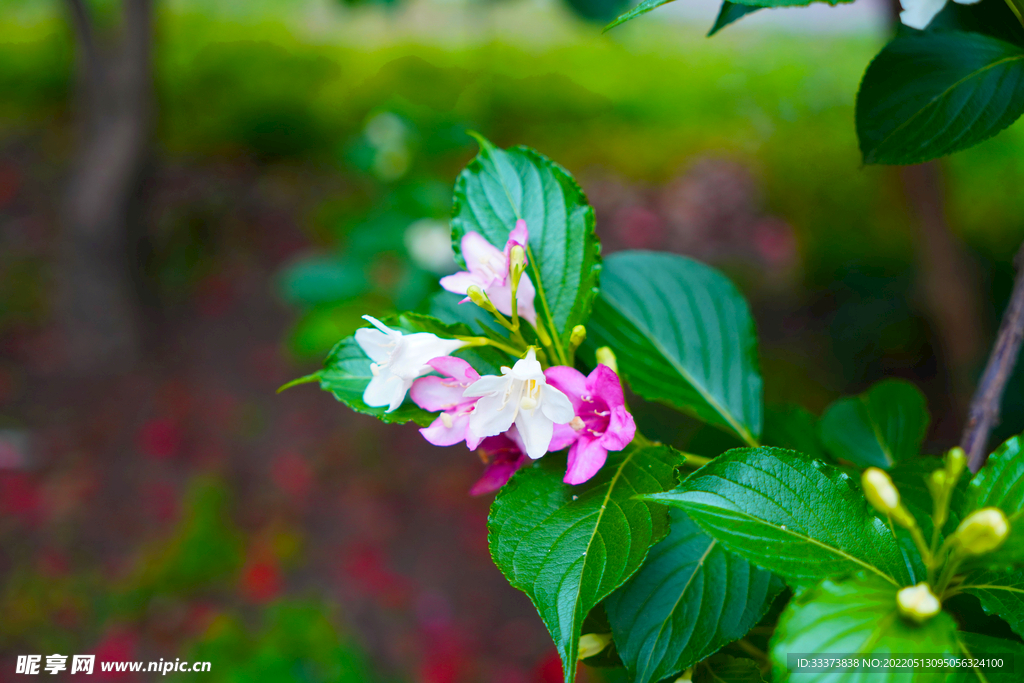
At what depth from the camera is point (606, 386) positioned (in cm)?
51

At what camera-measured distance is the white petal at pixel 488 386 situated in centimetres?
47

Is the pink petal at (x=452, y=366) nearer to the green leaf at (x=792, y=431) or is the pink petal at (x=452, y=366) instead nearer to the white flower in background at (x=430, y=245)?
the green leaf at (x=792, y=431)

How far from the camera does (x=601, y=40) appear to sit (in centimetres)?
345

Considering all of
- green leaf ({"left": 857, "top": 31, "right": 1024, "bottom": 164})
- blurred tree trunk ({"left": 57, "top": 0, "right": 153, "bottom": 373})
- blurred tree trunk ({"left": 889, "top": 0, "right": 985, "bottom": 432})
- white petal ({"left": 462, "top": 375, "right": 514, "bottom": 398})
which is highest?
green leaf ({"left": 857, "top": 31, "right": 1024, "bottom": 164})

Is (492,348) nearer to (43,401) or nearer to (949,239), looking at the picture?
(949,239)

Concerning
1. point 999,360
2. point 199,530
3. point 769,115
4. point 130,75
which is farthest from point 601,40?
point 999,360

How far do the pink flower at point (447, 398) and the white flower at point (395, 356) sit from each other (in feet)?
0.03

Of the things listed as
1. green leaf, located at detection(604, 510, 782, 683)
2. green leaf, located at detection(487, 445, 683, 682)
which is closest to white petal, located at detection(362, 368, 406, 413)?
green leaf, located at detection(487, 445, 683, 682)

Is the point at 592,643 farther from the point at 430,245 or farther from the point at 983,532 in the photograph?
the point at 430,245

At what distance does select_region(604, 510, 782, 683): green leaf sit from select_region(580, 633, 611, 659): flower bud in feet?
0.16

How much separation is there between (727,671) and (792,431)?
1.14 feet

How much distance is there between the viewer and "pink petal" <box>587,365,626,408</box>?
1.64 ft

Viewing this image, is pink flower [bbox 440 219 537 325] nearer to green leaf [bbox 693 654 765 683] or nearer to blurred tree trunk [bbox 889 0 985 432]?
green leaf [bbox 693 654 765 683]

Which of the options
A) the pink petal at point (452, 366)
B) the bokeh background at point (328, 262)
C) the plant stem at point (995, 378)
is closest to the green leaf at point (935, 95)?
the plant stem at point (995, 378)
